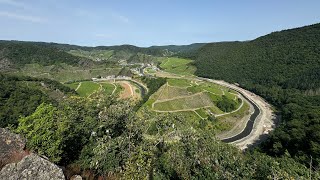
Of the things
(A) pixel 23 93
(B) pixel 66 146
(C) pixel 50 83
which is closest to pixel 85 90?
(C) pixel 50 83

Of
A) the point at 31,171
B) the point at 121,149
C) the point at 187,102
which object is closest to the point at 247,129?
the point at 187,102

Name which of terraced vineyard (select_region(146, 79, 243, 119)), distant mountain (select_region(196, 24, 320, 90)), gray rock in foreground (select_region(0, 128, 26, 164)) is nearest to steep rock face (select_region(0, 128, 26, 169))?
gray rock in foreground (select_region(0, 128, 26, 164))

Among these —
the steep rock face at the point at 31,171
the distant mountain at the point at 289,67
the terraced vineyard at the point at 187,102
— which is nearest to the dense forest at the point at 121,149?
the steep rock face at the point at 31,171

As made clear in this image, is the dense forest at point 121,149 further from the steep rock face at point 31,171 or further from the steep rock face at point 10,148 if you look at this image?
the steep rock face at point 10,148

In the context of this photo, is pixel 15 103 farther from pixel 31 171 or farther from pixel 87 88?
pixel 87 88

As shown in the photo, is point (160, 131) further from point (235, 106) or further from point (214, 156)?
point (235, 106)

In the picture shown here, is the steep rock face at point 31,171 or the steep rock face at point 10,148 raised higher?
the steep rock face at point 31,171

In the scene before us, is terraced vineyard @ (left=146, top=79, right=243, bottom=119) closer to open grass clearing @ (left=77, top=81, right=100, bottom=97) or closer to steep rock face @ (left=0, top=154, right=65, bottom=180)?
open grass clearing @ (left=77, top=81, right=100, bottom=97)
